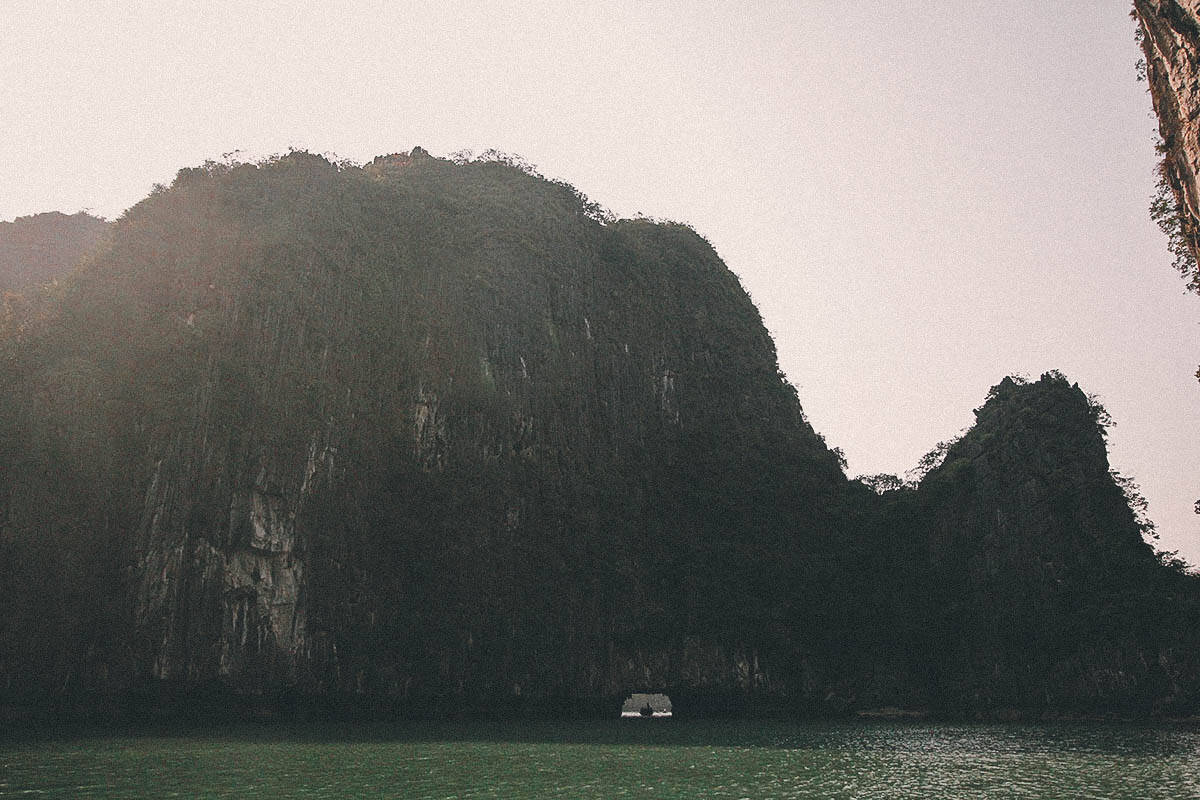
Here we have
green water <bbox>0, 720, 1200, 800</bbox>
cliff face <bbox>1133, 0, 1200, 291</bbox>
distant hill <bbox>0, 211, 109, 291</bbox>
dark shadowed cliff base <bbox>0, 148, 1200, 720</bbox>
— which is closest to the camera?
cliff face <bbox>1133, 0, 1200, 291</bbox>

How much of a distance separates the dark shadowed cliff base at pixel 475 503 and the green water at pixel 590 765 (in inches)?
314

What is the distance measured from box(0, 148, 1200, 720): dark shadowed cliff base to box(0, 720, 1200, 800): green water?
A: 7972 mm

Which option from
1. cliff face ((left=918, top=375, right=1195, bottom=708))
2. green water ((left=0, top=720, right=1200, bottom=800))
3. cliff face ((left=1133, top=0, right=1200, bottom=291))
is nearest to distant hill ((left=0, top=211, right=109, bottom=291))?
green water ((left=0, top=720, right=1200, bottom=800))

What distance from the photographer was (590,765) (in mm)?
20719

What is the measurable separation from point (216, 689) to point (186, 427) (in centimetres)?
1067

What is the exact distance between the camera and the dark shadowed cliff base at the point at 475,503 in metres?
34.4

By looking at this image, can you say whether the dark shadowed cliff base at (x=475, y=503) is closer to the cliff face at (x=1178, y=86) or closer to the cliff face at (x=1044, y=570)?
the cliff face at (x=1044, y=570)

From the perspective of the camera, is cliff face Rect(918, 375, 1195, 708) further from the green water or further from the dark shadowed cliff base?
the green water

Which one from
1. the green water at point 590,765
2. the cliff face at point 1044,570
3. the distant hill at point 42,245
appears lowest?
the green water at point 590,765

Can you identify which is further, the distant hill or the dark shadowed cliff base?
the distant hill

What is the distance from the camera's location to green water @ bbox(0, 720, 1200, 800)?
16078mm

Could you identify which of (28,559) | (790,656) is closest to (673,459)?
(790,656)

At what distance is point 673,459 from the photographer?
53.3 metres

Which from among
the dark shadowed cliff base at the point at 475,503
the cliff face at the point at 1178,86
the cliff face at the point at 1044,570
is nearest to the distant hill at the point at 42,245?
the dark shadowed cliff base at the point at 475,503
